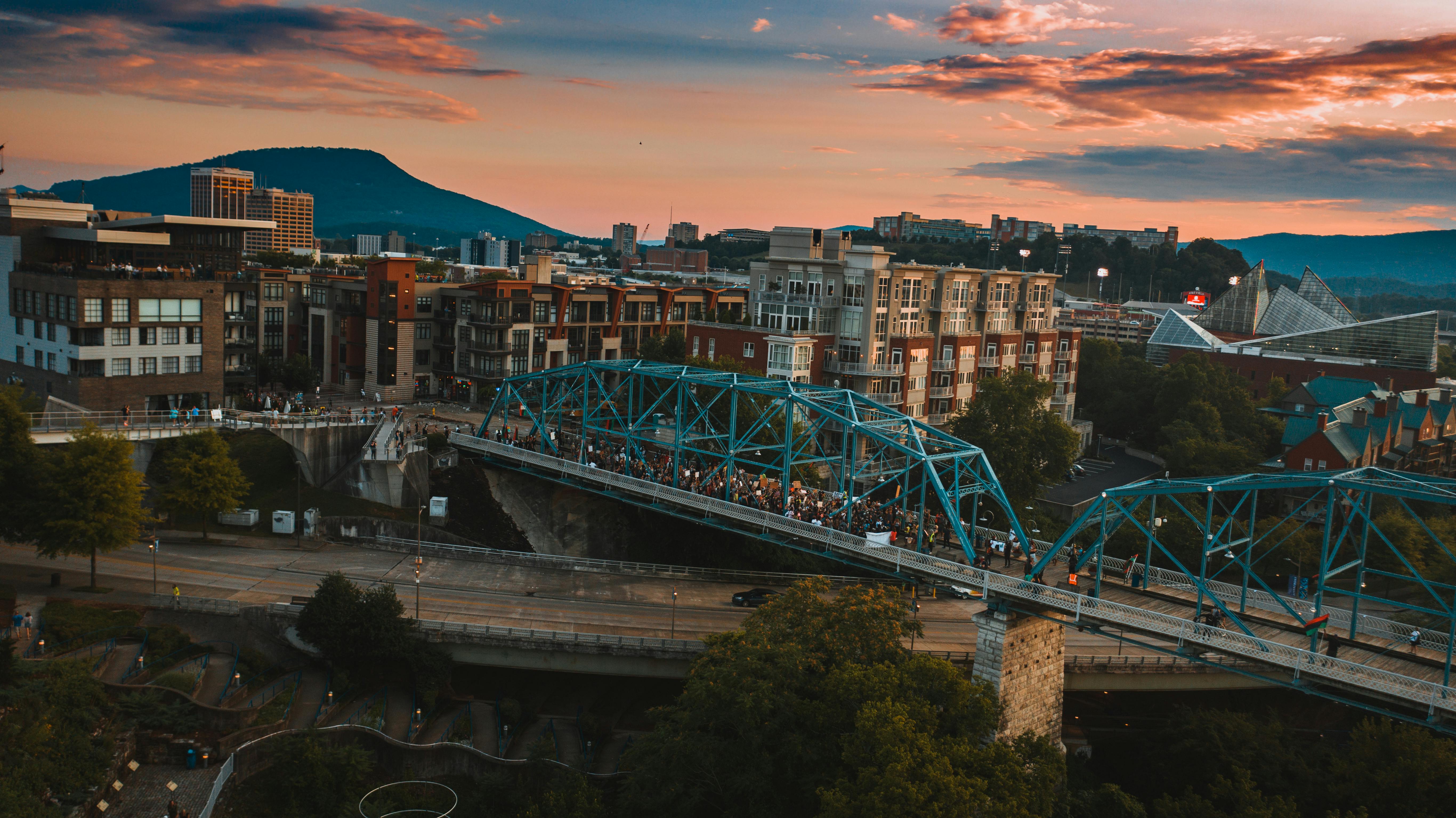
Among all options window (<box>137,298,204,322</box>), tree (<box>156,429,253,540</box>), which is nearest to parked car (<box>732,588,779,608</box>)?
tree (<box>156,429,253,540</box>)

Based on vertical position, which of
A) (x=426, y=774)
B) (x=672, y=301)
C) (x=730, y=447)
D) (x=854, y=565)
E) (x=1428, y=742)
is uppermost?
(x=672, y=301)

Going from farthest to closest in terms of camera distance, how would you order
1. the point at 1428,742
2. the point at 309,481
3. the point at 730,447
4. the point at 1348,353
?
the point at 1348,353 → the point at 309,481 → the point at 730,447 → the point at 1428,742

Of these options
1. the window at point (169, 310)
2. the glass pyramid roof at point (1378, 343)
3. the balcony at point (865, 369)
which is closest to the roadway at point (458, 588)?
the window at point (169, 310)

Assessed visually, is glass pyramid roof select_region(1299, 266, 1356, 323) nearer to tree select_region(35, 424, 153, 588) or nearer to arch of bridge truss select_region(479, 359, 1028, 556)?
arch of bridge truss select_region(479, 359, 1028, 556)

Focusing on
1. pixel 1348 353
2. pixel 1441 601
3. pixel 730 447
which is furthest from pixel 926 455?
pixel 1348 353

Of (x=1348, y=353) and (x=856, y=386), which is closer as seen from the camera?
(x=856, y=386)

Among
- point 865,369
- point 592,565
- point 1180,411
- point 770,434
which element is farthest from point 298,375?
point 1180,411

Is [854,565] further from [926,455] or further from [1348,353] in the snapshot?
[1348,353]
